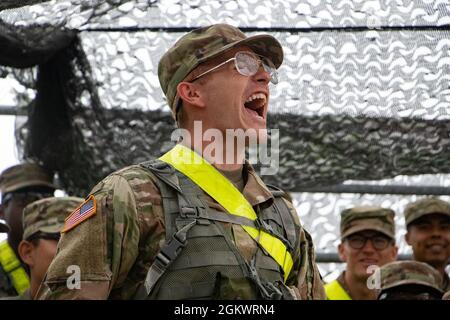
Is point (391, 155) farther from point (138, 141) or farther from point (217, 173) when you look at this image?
point (217, 173)

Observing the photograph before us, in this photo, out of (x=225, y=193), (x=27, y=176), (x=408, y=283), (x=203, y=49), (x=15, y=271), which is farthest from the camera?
(x=27, y=176)

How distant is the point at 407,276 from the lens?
620 centimetres

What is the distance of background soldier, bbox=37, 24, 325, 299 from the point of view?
3.98 meters

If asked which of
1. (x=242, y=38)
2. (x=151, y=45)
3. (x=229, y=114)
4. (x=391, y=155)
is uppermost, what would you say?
(x=151, y=45)

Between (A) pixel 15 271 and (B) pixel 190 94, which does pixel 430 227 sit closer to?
(A) pixel 15 271

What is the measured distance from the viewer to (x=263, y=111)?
4426 millimetres

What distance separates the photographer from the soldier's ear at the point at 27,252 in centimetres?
646

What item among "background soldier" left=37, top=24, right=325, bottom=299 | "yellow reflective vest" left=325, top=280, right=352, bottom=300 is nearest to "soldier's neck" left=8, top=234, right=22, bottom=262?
"yellow reflective vest" left=325, top=280, right=352, bottom=300

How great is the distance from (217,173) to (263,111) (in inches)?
11.9

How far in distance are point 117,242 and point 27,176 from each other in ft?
10.3

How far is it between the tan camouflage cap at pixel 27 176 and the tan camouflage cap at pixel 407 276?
1.92 metres

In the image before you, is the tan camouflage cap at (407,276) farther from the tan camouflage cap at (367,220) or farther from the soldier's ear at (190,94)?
the soldier's ear at (190,94)

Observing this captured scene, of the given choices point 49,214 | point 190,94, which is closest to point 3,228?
point 49,214
